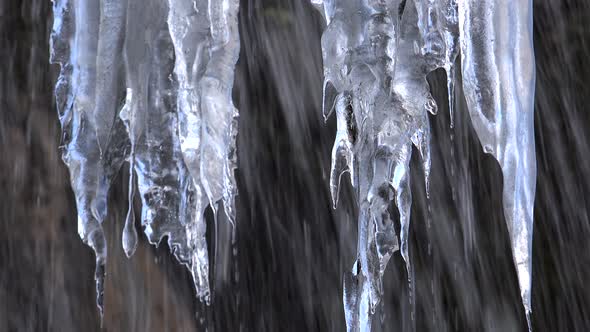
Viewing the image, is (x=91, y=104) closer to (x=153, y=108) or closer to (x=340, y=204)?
(x=153, y=108)

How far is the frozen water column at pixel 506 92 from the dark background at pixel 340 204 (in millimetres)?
1710

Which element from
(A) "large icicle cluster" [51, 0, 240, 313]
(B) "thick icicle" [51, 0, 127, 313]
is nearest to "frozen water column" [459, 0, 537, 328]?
(A) "large icicle cluster" [51, 0, 240, 313]

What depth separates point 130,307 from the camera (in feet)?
11.1

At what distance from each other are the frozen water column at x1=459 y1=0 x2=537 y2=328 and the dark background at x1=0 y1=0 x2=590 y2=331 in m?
1.71

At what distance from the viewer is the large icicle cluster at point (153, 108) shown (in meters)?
2.24

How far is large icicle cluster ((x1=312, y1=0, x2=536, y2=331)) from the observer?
1982mm

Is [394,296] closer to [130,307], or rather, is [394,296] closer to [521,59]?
[130,307]

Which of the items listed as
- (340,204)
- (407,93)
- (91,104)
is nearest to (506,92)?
(407,93)

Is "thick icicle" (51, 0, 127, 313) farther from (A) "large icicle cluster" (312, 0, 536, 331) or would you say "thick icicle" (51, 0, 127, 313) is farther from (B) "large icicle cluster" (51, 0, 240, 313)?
(A) "large icicle cluster" (312, 0, 536, 331)

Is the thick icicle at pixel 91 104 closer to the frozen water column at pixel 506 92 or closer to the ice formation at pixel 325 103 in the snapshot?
the ice formation at pixel 325 103

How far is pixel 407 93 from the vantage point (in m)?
2.12

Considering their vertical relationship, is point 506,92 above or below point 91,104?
below

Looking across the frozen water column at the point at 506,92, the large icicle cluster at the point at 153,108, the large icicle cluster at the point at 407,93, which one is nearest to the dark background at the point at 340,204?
the large icicle cluster at the point at 153,108

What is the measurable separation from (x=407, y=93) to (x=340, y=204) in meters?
1.71
